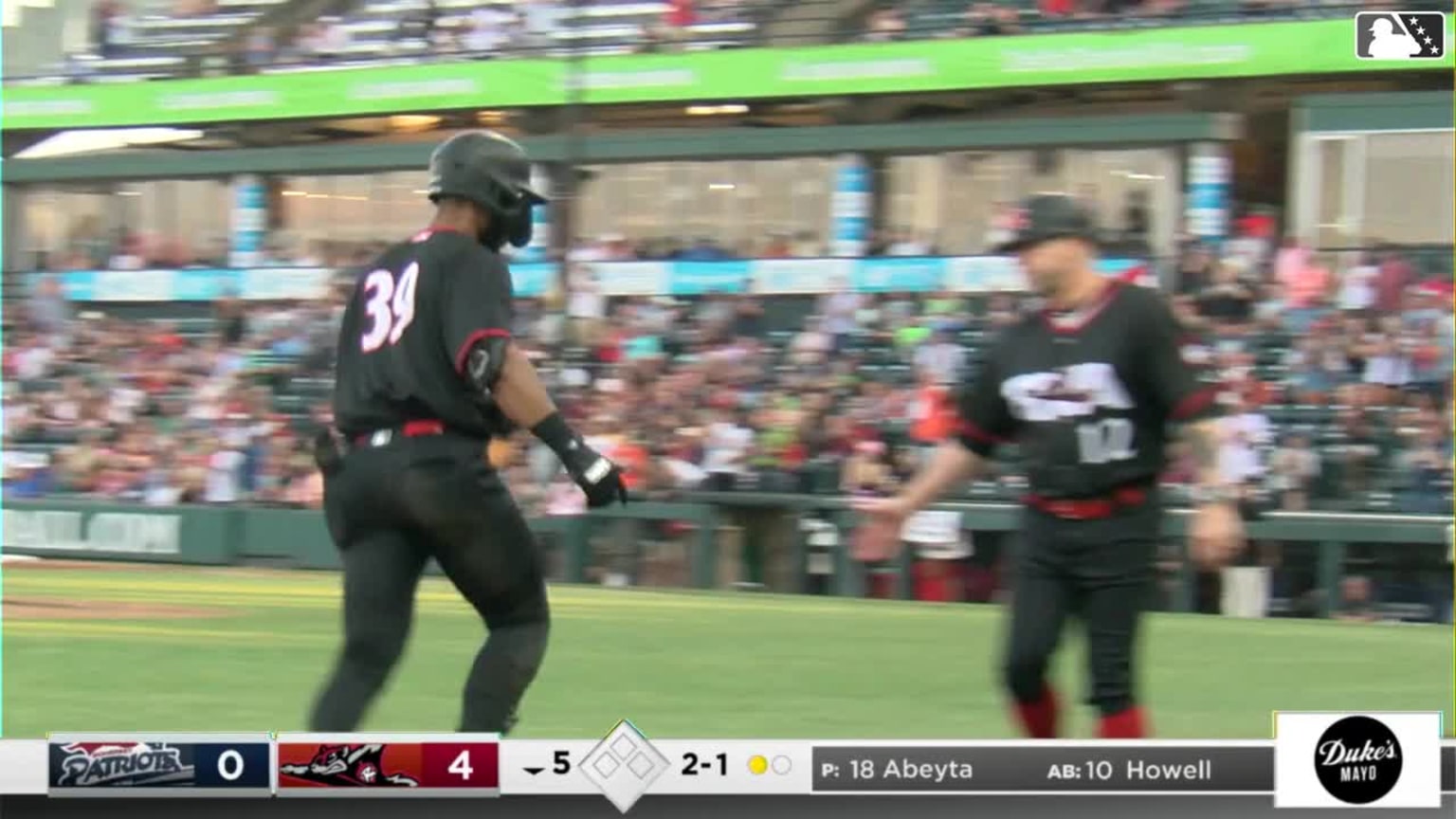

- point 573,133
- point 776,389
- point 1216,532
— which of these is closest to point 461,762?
point 1216,532

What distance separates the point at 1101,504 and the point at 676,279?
47.4ft

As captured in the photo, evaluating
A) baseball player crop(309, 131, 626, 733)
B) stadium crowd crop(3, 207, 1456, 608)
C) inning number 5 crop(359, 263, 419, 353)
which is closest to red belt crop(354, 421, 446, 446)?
baseball player crop(309, 131, 626, 733)

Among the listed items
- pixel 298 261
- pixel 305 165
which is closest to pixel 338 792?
pixel 298 261

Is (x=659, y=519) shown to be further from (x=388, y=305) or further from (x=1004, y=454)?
(x=388, y=305)

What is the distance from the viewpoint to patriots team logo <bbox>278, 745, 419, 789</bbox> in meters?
4.69

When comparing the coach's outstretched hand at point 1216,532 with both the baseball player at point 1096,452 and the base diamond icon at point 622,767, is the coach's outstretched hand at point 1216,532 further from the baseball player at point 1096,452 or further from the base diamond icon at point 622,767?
the base diamond icon at point 622,767

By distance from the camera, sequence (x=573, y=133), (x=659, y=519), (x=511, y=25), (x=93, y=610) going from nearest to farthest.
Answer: (x=93, y=610), (x=659, y=519), (x=573, y=133), (x=511, y=25)

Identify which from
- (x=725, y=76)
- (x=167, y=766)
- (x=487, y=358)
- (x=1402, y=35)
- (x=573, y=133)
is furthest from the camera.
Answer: (x=573, y=133)

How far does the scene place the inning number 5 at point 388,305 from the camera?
5301mm

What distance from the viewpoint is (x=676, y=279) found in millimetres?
19828

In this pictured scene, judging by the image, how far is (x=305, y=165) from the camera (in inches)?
956

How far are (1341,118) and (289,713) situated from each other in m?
12.6

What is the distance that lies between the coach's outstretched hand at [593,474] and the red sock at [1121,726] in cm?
129

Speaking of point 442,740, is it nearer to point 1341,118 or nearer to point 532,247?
point 1341,118
